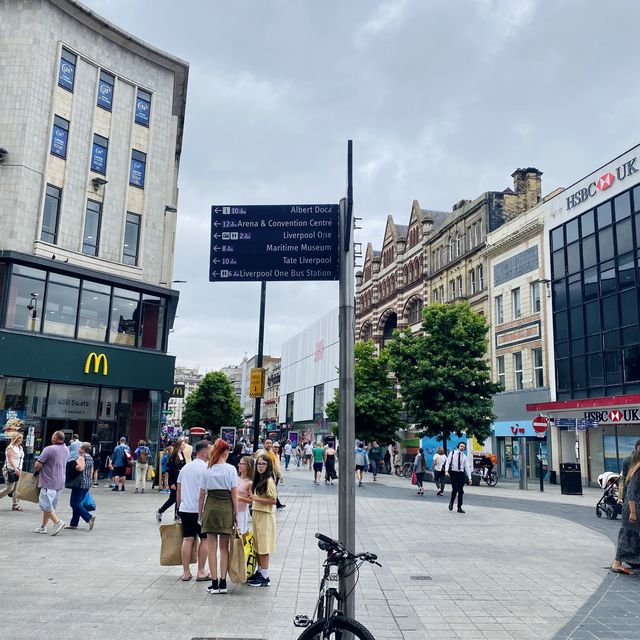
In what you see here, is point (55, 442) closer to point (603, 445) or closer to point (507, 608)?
point (507, 608)

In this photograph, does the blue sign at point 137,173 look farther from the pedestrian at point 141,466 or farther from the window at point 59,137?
the pedestrian at point 141,466

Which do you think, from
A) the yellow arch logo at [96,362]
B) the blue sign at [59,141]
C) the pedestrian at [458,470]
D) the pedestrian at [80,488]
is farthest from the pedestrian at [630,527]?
the blue sign at [59,141]

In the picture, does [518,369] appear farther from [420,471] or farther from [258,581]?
[258,581]

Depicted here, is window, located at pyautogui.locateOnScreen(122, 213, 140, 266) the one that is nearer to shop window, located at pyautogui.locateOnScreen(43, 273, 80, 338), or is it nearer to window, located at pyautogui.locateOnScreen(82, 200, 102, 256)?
window, located at pyautogui.locateOnScreen(82, 200, 102, 256)

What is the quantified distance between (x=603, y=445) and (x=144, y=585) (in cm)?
2596

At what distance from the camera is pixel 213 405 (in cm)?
6481

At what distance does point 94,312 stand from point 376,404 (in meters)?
20.1

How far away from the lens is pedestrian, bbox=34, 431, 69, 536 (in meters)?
11.6

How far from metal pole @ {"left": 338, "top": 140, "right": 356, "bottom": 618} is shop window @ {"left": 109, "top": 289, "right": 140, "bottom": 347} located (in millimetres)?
20865

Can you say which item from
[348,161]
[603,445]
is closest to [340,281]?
Result: [348,161]

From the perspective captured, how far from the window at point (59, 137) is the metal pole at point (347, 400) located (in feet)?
69.0

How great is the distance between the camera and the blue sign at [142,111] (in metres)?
27.3

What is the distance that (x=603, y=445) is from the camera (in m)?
28.9

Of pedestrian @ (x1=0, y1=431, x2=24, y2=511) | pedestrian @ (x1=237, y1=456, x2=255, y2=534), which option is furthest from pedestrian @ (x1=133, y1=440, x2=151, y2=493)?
pedestrian @ (x1=237, y1=456, x2=255, y2=534)
